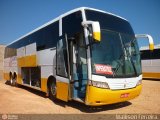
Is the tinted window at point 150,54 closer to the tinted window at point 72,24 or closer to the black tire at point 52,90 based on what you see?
the black tire at point 52,90

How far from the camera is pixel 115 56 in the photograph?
7.44 m

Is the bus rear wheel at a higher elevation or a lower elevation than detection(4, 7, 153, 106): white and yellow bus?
lower

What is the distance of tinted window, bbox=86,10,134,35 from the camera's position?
25.1 ft

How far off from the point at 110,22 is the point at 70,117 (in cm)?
380

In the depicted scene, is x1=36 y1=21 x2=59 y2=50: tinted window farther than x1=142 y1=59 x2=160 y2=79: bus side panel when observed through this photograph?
No

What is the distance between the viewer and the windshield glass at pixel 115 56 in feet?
23.0

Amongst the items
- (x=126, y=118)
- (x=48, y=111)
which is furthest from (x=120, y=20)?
(x=48, y=111)

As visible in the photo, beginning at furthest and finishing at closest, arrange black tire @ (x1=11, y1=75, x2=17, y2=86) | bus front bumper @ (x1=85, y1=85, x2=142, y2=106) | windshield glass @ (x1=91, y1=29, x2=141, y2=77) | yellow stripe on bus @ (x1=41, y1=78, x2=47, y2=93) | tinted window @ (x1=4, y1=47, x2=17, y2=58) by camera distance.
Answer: tinted window @ (x1=4, y1=47, x2=17, y2=58)
black tire @ (x1=11, y1=75, x2=17, y2=86)
yellow stripe on bus @ (x1=41, y1=78, x2=47, y2=93)
windshield glass @ (x1=91, y1=29, x2=141, y2=77)
bus front bumper @ (x1=85, y1=85, x2=142, y2=106)

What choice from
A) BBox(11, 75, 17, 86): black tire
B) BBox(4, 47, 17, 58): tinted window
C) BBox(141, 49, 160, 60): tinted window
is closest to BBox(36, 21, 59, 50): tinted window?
BBox(4, 47, 17, 58): tinted window

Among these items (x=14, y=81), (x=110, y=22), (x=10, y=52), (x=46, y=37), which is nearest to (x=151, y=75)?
(x=14, y=81)

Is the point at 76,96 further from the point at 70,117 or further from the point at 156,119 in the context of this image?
the point at 156,119

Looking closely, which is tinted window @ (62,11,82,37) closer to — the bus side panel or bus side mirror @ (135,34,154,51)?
bus side mirror @ (135,34,154,51)

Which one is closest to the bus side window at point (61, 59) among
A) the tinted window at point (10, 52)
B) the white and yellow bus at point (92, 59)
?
the white and yellow bus at point (92, 59)

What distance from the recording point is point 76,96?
782cm
